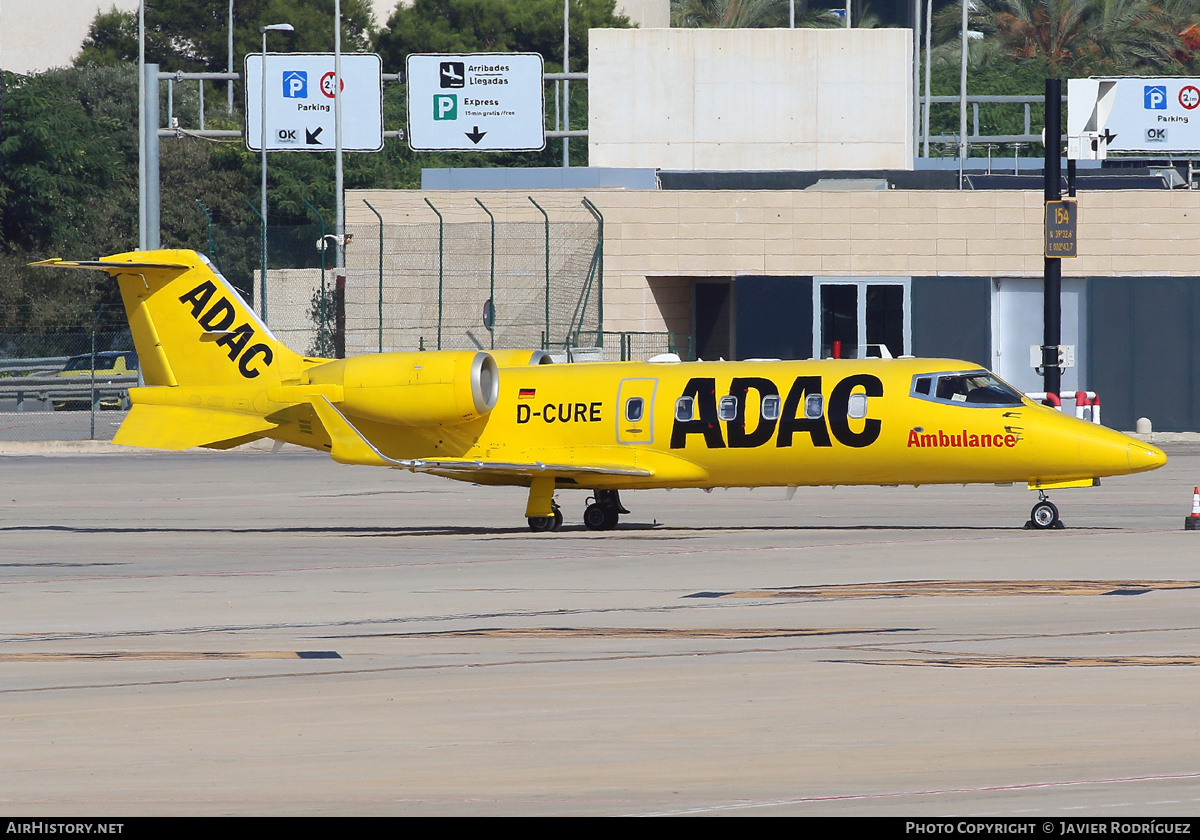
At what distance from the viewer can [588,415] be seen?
84.7 feet

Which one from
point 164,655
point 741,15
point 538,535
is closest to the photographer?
point 164,655

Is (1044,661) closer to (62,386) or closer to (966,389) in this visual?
(966,389)

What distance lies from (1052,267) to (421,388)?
45.5ft

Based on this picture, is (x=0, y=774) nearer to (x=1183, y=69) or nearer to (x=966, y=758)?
(x=966, y=758)

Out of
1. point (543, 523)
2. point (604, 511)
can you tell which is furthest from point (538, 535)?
point (604, 511)

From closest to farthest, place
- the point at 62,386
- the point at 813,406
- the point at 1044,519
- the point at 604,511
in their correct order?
the point at 1044,519
the point at 813,406
the point at 604,511
the point at 62,386

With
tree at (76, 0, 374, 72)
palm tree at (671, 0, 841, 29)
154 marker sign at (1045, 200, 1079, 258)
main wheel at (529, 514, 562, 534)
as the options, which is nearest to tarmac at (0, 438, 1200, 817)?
main wheel at (529, 514, 562, 534)

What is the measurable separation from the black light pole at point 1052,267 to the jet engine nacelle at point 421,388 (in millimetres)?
11722

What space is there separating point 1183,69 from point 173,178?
183ft

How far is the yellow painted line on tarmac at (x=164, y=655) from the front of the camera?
14.6m

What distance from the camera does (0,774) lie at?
33.7 feet

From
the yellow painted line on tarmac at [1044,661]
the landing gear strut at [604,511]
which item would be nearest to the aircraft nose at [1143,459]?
the landing gear strut at [604,511]

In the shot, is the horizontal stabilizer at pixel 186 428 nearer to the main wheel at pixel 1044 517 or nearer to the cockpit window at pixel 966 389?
the cockpit window at pixel 966 389
